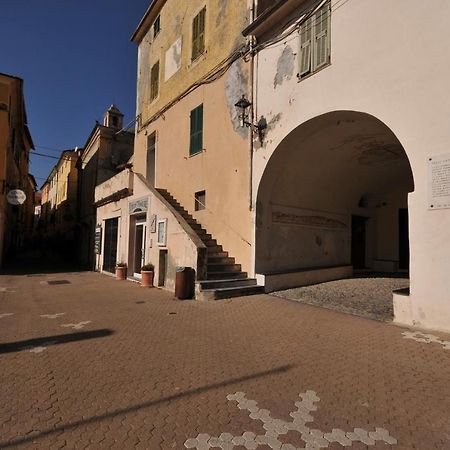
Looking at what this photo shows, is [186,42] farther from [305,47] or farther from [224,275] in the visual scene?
[224,275]

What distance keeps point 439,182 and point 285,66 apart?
510cm

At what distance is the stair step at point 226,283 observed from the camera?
846cm

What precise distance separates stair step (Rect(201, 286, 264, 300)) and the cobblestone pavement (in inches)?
60.1

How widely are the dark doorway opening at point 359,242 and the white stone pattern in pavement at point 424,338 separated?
749cm

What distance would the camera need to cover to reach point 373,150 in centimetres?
935

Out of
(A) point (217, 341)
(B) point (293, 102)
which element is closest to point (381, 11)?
(B) point (293, 102)

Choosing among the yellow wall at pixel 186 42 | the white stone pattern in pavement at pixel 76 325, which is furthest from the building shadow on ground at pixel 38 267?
the white stone pattern in pavement at pixel 76 325

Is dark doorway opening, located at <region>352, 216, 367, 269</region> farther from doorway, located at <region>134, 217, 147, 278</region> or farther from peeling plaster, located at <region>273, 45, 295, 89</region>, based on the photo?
doorway, located at <region>134, 217, 147, 278</region>

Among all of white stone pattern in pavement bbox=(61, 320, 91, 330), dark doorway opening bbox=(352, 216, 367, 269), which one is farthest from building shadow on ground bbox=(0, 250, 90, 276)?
dark doorway opening bbox=(352, 216, 367, 269)

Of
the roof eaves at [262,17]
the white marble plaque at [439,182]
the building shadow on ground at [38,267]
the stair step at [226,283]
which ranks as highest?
the roof eaves at [262,17]

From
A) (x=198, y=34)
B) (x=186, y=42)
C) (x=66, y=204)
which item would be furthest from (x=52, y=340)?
(x=66, y=204)

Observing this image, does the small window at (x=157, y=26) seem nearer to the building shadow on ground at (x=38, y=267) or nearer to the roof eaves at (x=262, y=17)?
the roof eaves at (x=262, y=17)

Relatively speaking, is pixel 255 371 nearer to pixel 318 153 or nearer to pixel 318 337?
pixel 318 337

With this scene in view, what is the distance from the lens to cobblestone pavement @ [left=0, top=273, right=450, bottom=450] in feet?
8.76
